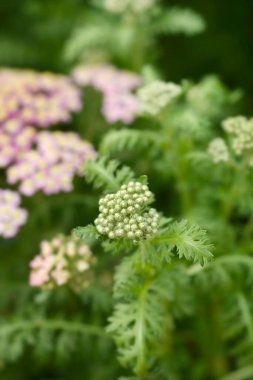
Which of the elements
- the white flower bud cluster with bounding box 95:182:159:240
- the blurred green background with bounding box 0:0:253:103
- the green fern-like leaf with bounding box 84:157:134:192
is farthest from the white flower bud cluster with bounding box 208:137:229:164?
the blurred green background with bounding box 0:0:253:103

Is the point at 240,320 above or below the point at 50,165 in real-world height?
below

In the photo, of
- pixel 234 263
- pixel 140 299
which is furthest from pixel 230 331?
pixel 140 299

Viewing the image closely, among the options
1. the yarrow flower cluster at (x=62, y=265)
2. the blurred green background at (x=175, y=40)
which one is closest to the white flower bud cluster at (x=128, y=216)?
the yarrow flower cluster at (x=62, y=265)

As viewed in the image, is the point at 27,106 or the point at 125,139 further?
the point at 27,106

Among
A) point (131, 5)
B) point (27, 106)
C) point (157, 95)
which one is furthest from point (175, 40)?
point (157, 95)

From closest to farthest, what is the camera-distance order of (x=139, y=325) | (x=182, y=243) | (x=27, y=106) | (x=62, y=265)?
1. (x=182, y=243)
2. (x=139, y=325)
3. (x=62, y=265)
4. (x=27, y=106)

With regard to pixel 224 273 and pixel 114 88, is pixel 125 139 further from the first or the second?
pixel 224 273

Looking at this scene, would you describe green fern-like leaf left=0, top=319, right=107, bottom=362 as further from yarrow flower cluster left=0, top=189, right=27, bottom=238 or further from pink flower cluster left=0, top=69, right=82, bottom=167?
pink flower cluster left=0, top=69, right=82, bottom=167

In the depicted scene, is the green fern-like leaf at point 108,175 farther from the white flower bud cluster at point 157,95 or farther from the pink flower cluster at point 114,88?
the pink flower cluster at point 114,88

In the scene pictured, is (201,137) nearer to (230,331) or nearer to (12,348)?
(230,331)
